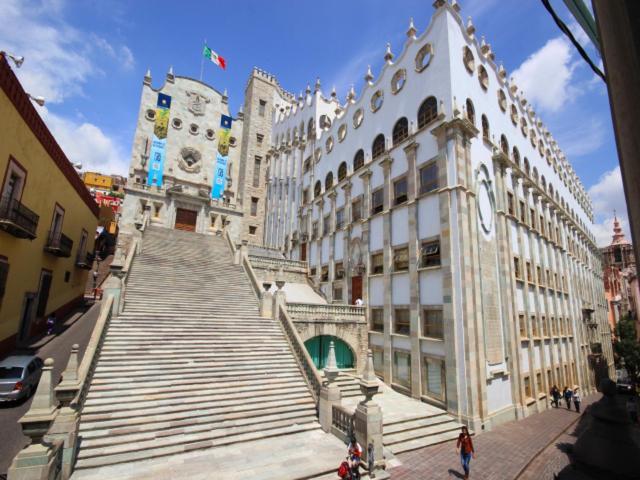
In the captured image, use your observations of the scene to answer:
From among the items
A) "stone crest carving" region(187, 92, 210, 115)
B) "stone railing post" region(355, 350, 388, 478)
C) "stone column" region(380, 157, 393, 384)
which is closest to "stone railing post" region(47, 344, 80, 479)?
"stone railing post" region(355, 350, 388, 478)

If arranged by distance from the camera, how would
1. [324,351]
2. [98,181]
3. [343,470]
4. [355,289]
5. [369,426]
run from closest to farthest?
[343,470], [369,426], [324,351], [355,289], [98,181]

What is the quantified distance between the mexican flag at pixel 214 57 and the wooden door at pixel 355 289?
28791 mm

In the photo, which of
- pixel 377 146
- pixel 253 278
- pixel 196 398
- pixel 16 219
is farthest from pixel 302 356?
pixel 377 146

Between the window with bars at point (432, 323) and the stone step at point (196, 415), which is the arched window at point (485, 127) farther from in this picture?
the stone step at point (196, 415)

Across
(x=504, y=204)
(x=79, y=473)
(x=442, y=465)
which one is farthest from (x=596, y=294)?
(x=79, y=473)

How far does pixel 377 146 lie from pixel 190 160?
72.2 feet

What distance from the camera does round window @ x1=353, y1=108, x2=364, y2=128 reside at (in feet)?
91.0

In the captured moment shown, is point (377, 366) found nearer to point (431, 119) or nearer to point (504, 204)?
point (504, 204)

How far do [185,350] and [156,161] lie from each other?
26.1 meters

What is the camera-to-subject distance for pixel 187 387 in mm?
12891

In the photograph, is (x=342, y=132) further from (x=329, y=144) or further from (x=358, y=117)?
(x=329, y=144)

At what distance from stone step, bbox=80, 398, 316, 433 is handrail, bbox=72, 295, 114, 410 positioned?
2.53ft

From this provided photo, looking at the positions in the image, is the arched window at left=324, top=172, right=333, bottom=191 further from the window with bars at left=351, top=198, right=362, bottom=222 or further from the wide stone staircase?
the wide stone staircase

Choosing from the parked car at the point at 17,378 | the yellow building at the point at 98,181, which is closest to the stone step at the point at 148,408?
the parked car at the point at 17,378
